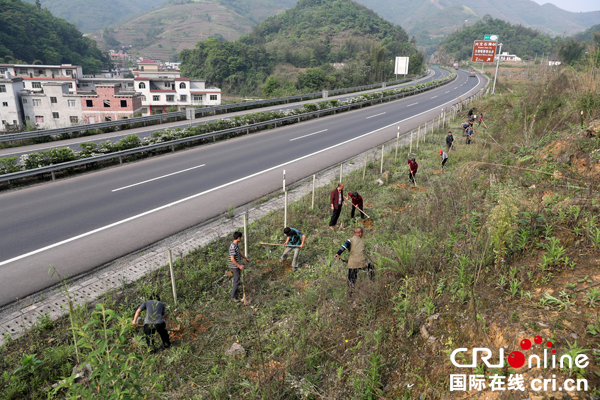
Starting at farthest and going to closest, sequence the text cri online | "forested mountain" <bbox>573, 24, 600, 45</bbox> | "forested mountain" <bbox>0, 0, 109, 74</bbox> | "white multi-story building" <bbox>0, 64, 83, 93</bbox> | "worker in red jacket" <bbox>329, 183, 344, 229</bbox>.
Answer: "forested mountain" <bbox>0, 0, 109, 74</bbox>
"white multi-story building" <bbox>0, 64, 83, 93</bbox>
"forested mountain" <bbox>573, 24, 600, 45</bbox>
"worker in red jacket" <bbox>329, 183, 344, 229</bbox>
the text cri online

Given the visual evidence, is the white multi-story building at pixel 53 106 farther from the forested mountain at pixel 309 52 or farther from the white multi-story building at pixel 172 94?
the forested mountain at pixel 309 52

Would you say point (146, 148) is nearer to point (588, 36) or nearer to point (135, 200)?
point (135, 200)

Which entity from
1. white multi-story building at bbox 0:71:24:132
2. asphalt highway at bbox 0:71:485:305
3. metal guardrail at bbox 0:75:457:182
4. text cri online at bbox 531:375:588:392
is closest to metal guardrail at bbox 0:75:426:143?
metal guardrail at bbox 0:75:457:182

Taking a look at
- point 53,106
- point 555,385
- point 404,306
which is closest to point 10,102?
point 53,106

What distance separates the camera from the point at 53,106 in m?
56.5

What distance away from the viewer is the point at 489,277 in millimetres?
5000

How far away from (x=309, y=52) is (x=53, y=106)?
86503 millimetres

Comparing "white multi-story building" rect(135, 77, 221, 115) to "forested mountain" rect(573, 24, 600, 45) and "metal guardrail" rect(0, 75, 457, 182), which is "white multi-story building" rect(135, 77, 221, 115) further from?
"forested mountain" rect(573, 24, 600, 45)

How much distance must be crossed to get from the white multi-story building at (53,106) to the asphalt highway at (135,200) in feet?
161

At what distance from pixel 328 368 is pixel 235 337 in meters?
1.88

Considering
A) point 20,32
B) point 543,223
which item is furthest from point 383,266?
point 20,32

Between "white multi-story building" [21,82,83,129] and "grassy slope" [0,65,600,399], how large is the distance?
6102 centimetres

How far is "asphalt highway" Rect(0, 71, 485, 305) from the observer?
833 centimetres

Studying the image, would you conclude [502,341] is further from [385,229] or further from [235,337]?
[385,229]
